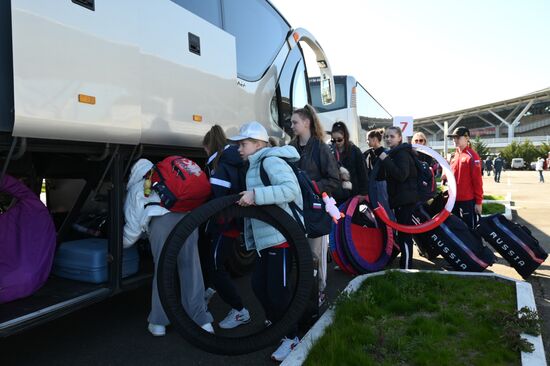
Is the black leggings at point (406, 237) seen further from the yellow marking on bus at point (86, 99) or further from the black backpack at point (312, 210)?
the yellow marking on bus at point (86, 99)

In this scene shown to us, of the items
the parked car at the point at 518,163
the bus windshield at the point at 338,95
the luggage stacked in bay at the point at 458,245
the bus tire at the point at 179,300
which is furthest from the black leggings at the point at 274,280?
the parked car at the point at 518,163

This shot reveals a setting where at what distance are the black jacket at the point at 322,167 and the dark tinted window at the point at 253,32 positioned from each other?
1.25 m

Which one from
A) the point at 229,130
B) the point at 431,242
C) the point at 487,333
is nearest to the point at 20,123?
the point at 229,130

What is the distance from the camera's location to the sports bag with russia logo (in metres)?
3.15

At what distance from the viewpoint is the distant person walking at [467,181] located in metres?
5.56

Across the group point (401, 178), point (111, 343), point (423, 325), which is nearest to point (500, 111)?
point (401, 178)

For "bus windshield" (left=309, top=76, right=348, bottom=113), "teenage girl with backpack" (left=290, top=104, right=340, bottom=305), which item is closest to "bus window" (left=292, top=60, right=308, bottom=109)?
"teenage girl with backpack" (left=290, top=104, right=340, bottom=305)

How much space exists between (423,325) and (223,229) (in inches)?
64.8

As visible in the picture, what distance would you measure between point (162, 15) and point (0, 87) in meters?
1.45

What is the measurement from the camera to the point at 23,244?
9.46 feet

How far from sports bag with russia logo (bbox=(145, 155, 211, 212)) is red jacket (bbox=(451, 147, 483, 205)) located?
3.79 meters

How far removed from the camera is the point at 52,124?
2395mm

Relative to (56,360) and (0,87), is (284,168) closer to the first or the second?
(0,87)

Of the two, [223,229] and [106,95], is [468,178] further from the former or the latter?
[106,95]
